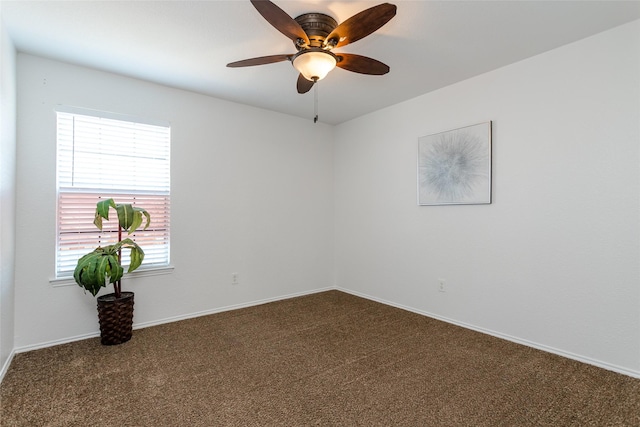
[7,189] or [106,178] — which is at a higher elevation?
[106,178]

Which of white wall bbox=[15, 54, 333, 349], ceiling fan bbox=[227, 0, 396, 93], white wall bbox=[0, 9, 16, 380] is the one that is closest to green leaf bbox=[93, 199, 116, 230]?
white wall bbox=[15, 54, 333, 349]

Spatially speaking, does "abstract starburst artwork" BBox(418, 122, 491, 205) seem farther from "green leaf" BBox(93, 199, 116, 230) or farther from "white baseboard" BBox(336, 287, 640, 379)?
"green leaf" BBox(93, 199, 116, 230)

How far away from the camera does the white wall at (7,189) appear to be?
7.26 ft

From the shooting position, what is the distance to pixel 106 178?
3100 mm

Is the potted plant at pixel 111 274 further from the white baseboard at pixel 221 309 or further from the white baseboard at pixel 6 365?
the white baseboard at pixel 6 365

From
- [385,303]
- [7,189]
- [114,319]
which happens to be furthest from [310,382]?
[7,189]

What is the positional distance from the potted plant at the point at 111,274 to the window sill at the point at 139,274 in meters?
0.27

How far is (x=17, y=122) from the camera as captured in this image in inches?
106

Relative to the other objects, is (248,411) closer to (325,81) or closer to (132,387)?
(132,387)

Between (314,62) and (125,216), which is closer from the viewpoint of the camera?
(314,62)

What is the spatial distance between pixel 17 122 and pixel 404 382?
12.1 ft

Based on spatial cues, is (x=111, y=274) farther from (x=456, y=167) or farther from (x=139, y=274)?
(x=456, y=167)

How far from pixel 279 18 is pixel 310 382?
229cm

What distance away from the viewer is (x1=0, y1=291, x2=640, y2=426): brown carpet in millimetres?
1837
